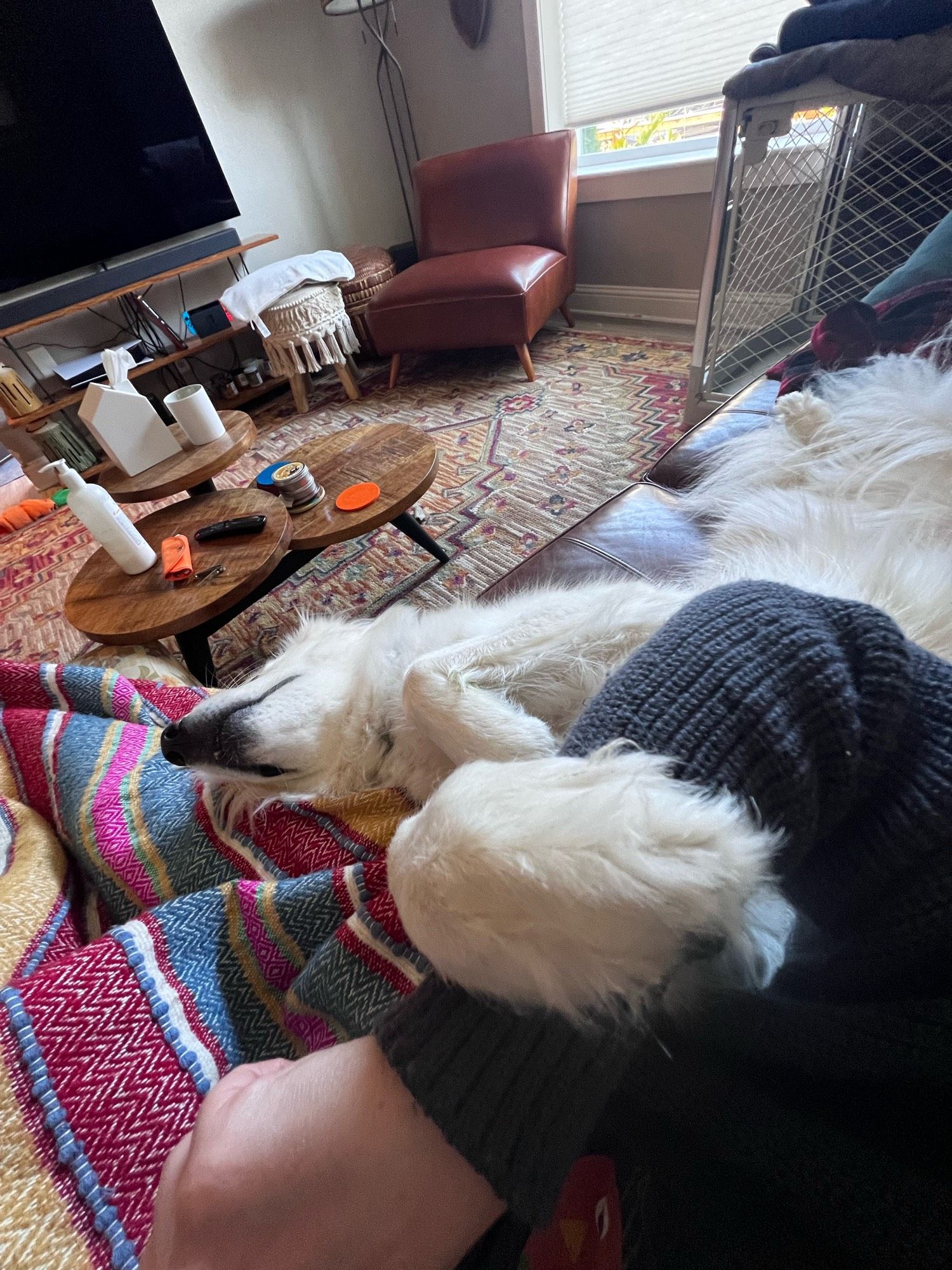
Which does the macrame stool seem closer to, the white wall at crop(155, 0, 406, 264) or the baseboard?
the white wall at crop(155, 0, 406, 264)

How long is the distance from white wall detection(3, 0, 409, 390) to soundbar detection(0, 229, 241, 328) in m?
0.30

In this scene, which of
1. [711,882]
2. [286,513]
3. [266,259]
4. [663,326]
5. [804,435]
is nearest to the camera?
[711,882]

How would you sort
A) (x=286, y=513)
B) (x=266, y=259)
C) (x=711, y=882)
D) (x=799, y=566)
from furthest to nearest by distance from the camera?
(x=266, y=259) < (x=286, y=513) < (x=799, y=566) < (x=711, y=882)

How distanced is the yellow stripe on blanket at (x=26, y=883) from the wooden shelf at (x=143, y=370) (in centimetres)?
279

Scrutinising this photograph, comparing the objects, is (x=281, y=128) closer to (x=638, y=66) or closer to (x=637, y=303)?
(x=638, y=66)

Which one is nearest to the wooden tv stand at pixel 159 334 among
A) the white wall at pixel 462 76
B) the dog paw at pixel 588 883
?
the white wall at pixel 462 76

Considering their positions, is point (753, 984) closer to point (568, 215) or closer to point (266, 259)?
point (568, 215)

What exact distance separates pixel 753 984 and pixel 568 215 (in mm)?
3658

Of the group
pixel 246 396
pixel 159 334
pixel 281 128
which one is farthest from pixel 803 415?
pixel 281 128

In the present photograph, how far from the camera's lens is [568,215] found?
10.1 ft

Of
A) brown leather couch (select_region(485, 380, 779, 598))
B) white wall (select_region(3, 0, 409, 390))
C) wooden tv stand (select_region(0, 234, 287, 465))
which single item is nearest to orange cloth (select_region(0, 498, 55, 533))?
wooden tv stand (select_region(0, 234, 287, 465))

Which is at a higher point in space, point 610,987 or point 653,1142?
point 610,987

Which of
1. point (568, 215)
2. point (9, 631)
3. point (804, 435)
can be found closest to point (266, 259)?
point (568, 215)

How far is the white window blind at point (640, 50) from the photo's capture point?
2.63m
